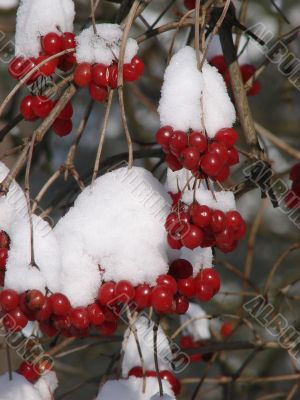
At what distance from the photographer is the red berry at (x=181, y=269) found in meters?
1.34

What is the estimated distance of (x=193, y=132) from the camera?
1.26 m

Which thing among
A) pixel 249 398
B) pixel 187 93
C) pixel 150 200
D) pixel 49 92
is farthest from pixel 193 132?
pixel 249 398

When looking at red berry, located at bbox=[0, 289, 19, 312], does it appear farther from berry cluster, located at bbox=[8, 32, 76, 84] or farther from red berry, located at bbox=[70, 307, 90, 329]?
berry cluster, located at bbox=[8, 32, 76, 84]

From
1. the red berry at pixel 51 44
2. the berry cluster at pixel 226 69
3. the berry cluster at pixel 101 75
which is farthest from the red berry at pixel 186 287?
the berry cluster at pixel 226 69

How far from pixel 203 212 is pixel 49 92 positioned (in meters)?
0.39

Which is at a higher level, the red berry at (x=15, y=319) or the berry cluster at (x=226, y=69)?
the berry cluster at (x=226, y=69)

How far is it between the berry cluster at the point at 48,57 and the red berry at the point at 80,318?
1.39 ft

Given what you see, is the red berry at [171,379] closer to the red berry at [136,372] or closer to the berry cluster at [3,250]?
the red berry at [136,372]

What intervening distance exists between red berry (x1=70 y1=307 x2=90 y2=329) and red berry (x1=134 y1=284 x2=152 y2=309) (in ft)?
0.27

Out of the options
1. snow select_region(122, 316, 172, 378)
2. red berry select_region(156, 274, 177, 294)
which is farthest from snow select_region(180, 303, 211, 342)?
red berry select_region(156, 274, 177, 294)

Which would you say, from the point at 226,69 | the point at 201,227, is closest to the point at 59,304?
the point at 201,227

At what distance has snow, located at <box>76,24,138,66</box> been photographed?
Result: 142cm

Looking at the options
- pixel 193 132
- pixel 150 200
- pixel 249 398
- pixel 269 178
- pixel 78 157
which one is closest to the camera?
pixel 193 132

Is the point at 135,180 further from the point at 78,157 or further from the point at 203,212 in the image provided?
the point at 78,157
